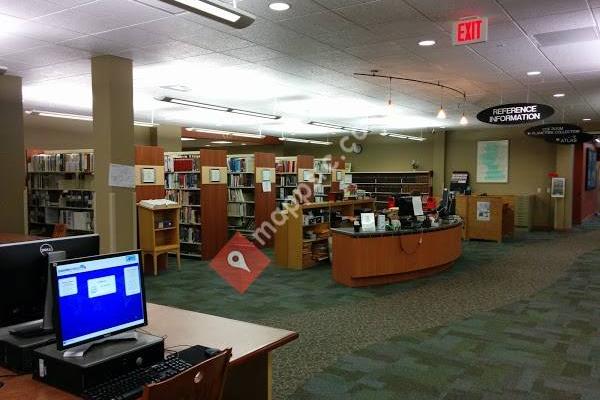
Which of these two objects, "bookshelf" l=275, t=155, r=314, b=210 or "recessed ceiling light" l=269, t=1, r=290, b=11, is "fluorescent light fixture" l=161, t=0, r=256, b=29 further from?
"bookshelf" l=275, t=155, r=314, b=210

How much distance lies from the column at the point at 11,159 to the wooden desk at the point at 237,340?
573 centimetres

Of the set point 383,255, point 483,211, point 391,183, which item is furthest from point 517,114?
point 391,183

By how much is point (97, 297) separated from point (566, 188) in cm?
1562

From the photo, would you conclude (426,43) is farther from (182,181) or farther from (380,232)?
(182,181)

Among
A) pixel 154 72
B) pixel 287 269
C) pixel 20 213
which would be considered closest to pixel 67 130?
pixel 20 213

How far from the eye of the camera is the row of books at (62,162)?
8.97 meters

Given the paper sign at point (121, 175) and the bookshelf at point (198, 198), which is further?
the bookshelf at point (198, 198)

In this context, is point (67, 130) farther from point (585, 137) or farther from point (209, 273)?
point (585, 137)

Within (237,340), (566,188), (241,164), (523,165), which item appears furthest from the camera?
(523,165)

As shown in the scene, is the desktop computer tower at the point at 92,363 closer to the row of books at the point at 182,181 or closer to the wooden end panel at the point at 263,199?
the row of books at the point at 182,181

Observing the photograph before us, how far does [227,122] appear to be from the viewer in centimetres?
1420

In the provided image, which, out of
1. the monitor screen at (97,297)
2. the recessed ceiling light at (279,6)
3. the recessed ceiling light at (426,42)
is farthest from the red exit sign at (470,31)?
the monitor screen at (97,297)

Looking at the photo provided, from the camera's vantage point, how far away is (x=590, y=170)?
1861cm

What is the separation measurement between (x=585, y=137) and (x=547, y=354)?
8.68m
